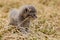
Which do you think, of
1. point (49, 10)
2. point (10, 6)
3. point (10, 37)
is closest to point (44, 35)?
point (10, 37)

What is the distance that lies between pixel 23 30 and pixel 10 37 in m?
0.48

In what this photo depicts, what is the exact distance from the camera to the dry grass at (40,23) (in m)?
6.18

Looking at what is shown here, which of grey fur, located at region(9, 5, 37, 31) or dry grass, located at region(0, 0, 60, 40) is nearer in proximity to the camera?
dry grass, located at region(0, 0, 60, 40)

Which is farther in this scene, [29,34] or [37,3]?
[37,3]

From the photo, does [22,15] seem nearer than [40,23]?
Yes

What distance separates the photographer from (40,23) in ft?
23.5

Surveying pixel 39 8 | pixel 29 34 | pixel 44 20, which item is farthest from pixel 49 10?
pixel 29 34

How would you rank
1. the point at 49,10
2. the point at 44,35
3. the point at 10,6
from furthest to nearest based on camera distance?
the point at 10,6 < the point at 49,10 < the point at 44,35

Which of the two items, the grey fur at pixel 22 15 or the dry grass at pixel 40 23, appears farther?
the grey fur at pixel 22 15

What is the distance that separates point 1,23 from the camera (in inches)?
265

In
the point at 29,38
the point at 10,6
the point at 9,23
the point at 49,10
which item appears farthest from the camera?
the point at 10,6

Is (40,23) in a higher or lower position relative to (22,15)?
lower

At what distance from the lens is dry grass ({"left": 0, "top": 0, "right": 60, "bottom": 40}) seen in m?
6.18

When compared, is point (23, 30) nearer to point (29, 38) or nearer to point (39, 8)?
point (29, 38)
